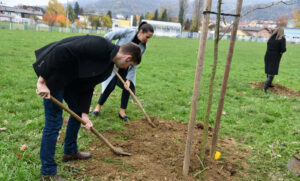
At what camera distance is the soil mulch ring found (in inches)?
119

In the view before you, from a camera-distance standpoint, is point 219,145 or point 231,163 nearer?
point 231,163

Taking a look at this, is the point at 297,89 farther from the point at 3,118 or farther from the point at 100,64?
the point at 3,118

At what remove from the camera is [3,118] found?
14.1 feet

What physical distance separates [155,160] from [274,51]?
20.0 feet

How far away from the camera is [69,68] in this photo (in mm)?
2451

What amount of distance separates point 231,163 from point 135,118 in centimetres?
220

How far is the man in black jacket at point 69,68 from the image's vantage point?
2373mm

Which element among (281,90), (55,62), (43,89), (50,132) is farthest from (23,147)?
(281,90)

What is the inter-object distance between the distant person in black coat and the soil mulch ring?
4.26 meters

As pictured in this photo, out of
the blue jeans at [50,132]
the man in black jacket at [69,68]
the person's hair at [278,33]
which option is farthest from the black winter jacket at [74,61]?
the person's hair at [278,33]

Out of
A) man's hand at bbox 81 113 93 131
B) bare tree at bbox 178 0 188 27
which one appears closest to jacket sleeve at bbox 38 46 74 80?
man's hand at bbox 81 113 93 131

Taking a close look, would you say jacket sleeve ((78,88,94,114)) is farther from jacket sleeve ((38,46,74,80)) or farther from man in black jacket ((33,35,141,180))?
jacket sleeve ((38,46,74,80))

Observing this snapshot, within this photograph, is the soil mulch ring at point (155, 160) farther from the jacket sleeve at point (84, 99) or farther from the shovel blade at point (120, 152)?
the jacket sleeve at point (84, 99)

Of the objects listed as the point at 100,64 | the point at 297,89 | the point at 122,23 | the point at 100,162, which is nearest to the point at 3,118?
the point at 100,162
